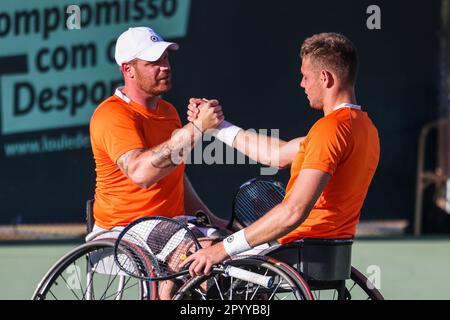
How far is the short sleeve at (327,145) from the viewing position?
4121 mm

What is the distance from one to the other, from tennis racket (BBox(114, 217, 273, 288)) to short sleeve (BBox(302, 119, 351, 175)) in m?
0.57

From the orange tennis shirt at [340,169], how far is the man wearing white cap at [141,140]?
21.2 inches

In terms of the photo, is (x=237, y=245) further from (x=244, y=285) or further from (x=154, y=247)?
(x=154, y=247)

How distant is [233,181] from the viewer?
9648 mm

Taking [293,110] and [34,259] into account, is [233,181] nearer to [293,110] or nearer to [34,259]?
[293,110]

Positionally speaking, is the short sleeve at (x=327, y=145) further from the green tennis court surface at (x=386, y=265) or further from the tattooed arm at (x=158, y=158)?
the green tennis court surface at (x=386, y=265)

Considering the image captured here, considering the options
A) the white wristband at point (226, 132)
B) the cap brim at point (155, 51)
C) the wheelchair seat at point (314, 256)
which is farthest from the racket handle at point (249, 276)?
the cap brim at point (155, 51)

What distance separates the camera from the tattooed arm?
14.9 feet

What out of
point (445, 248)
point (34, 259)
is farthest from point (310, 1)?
point (34, 259)

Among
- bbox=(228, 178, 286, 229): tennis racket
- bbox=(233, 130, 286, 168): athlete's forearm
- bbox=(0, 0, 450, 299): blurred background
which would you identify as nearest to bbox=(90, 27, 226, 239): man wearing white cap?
bbox=(228, 178, 286, 229): tennis racket

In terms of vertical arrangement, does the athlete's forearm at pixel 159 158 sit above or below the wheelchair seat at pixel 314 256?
above

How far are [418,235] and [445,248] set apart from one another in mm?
501

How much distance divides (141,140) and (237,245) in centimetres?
76

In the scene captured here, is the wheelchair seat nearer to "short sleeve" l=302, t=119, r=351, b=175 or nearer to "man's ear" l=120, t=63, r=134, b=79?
"short sleeve" l=302, t=119, r=351, b=175
